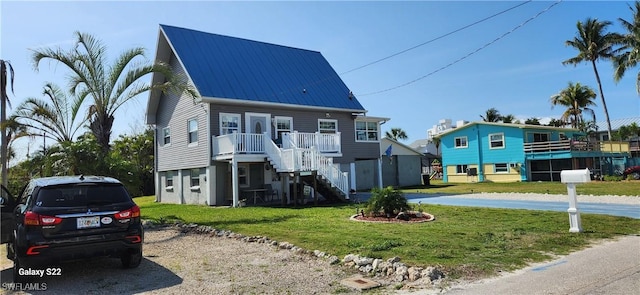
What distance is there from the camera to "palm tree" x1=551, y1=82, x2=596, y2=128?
4916cm

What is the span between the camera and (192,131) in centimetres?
2127

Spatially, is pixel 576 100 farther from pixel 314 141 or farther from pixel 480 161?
pixel 314 141

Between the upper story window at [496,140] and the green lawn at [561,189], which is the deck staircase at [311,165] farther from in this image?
the upper story window at [496,140]

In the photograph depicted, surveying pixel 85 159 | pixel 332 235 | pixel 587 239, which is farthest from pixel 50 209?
pixel 85 159

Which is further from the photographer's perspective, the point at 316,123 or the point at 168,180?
the point at 168,180

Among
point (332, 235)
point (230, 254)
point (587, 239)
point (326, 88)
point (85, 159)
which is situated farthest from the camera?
point (326, 88)

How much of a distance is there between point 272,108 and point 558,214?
14.0 metres

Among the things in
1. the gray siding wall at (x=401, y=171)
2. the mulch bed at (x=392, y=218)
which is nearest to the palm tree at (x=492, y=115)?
the gray siding wall at (x=401, y=171)

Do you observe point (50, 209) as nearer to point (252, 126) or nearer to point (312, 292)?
point (312, 292)

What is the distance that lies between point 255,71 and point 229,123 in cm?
404

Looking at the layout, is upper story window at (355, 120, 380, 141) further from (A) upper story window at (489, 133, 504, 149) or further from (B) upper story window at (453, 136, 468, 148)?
(B) upper story window at (453, 136, 468, 148)

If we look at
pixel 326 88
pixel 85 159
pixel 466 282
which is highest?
pixel 326 88

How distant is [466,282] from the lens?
5.70 m

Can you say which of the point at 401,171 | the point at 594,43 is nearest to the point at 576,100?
the point at 594,43
